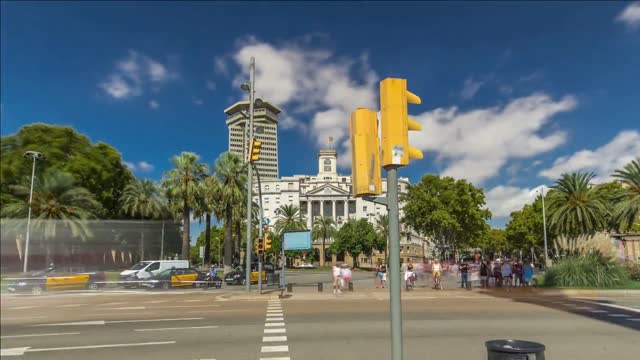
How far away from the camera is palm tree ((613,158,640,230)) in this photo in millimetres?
37250

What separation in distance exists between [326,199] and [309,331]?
412ft

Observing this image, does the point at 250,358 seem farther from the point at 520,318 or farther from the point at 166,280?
the point at 166,280

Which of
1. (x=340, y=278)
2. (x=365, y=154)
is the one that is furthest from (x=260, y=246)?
(x=365, y=154)

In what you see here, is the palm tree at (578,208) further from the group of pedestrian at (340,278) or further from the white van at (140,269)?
the white van at (140,269)

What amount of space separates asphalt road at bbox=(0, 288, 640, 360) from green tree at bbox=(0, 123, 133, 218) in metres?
1.05

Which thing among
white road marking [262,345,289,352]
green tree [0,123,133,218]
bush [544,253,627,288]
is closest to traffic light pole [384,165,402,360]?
green tree [0,123,133,218]

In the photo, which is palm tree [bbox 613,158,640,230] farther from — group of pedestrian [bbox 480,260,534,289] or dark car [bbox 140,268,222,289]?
dark car [bbox 140,268,222,289]

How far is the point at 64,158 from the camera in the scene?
3.22 m

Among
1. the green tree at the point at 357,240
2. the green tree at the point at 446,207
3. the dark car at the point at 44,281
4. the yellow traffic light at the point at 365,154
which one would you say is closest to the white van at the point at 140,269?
the dark car at the point at 44,281

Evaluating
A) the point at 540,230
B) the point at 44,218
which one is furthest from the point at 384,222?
the point at 44,218

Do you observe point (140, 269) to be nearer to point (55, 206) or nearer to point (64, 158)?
point (64, 158)

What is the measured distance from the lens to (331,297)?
79.6 feet

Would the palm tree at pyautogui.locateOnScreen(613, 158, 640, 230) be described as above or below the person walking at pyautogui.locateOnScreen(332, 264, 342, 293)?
above

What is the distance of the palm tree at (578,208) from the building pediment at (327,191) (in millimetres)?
93121
